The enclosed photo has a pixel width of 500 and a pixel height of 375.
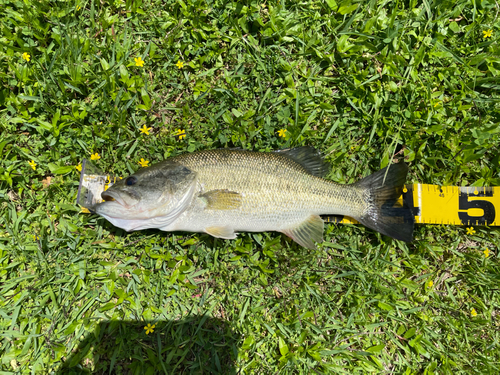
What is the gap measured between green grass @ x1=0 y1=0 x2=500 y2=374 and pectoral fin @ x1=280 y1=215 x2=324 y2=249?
25 centimetres

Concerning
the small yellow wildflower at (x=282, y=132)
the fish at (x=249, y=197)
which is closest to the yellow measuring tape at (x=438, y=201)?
the fish at (x=249, y=197)

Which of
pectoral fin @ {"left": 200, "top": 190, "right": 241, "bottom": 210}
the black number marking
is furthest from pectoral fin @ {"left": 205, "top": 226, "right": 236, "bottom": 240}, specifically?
A: the black number marking

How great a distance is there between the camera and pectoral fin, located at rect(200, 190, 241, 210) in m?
2.74

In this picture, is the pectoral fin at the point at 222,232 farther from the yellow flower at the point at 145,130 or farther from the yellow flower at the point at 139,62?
the yellow flower at the point at 139,62

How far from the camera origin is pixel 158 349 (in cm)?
296

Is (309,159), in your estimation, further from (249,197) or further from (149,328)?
(149,328)

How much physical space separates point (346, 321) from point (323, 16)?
3477 millimetres

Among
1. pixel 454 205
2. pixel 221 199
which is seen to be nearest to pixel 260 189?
pixel 221 199

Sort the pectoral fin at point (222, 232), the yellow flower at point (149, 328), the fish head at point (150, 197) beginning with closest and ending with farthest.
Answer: the fish head at point (150, 197), the pectoral fin at point (222, 232), the yellow flower at point (149, 328)

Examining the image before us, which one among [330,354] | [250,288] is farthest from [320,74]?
[330,354]

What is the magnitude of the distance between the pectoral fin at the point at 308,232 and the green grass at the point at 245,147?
0.81ft

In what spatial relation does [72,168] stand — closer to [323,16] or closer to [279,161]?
[279,161]

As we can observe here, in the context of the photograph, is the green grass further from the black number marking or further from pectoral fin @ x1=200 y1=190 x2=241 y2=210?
pectoral fin @ x1=200 y1=190 x2=241 y2=210

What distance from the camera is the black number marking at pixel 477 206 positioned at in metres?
3.15
